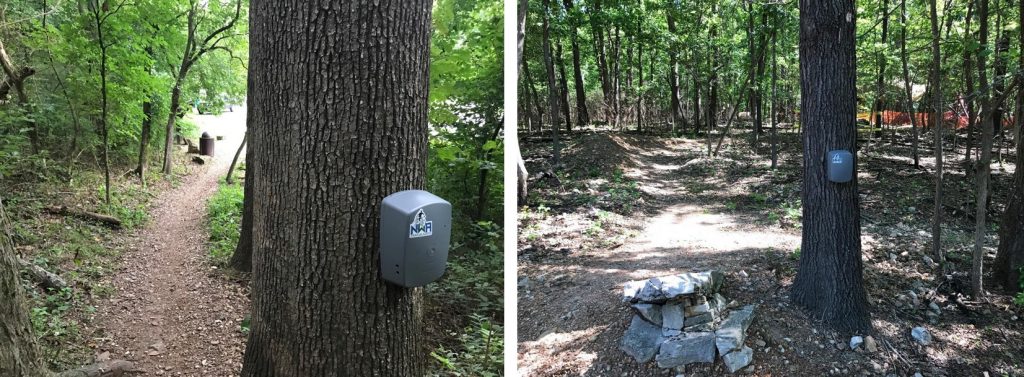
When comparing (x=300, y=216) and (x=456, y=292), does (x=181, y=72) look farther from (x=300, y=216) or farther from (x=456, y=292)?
(x=300, y=216)

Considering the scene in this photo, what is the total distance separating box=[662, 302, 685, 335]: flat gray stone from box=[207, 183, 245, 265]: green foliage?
13.1ft

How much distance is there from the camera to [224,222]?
6984 millimetres

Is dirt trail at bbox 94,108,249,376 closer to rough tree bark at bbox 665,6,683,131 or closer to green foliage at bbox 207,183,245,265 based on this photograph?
green foliage at bbox 207,183,245,265

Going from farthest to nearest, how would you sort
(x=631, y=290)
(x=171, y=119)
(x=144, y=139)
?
(x=171, y=119) < (x=144, y=139) < (x=631, y=290)

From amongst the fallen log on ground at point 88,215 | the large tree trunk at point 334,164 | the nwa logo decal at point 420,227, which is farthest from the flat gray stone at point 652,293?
the fallen log on ground at point 88,215

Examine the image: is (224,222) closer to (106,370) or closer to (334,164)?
(106,370)

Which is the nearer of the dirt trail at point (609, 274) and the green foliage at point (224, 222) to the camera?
the dirt trail at point (609, 274)

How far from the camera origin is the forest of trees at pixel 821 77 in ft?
10.7

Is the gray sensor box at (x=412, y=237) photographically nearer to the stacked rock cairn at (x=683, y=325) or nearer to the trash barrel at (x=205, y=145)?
the stacked rock cairn at (x=683, y=325)

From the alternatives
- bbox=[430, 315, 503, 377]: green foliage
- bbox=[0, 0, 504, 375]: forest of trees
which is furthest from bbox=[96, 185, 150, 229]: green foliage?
bbox=[430, 315, 503, 377]: green foliage

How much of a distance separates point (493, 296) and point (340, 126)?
2.58m

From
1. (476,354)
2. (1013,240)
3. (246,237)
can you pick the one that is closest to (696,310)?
(476,354)

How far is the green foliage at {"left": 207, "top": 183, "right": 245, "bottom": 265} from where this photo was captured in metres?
5.49

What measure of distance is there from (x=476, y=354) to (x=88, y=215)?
4.63m
